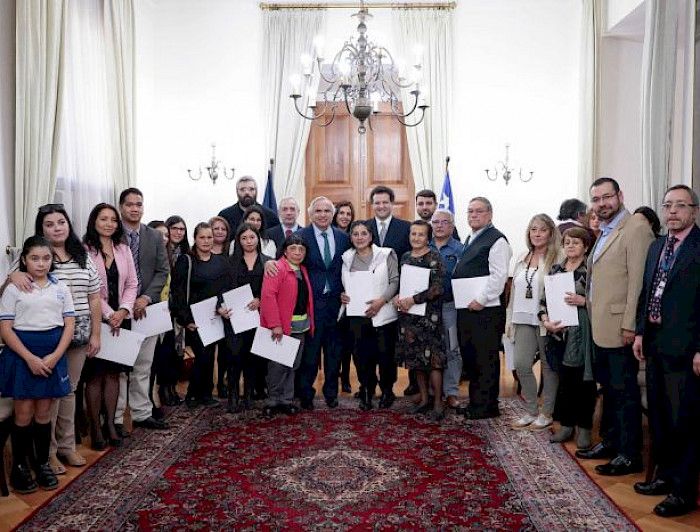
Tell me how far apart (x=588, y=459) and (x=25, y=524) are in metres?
2.89

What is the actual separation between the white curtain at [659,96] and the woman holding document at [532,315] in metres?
Result: 1.20

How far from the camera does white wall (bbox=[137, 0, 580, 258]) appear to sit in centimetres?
755

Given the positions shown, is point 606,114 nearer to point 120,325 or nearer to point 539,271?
point 539,271

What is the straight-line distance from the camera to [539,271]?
13.8 feet

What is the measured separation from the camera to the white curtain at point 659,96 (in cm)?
478

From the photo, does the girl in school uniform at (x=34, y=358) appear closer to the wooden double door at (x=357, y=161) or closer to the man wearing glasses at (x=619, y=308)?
the man wearing glasses at (x=619, y=308)

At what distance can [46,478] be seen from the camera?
3.24 m

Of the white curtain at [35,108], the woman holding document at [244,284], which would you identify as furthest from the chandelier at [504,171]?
the white curtain at [35,108]

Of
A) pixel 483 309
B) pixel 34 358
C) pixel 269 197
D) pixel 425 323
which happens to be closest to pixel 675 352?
pixel 483 309

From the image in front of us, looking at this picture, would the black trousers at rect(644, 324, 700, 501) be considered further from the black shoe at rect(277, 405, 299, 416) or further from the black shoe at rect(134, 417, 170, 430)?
the black shoe at rect(134, 417, 170, 430)

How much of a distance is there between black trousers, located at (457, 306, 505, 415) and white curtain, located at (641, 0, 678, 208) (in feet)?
5.23

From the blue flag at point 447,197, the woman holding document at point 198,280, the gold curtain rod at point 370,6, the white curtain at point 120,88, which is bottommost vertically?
the woman holding document at point 198,280

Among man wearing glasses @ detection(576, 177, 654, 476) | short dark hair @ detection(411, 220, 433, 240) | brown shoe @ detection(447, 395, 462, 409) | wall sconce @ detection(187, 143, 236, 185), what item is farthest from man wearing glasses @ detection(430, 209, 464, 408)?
wall sconce @ detection(187, 143, 236, 185)

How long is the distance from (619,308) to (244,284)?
2471 millimetres
